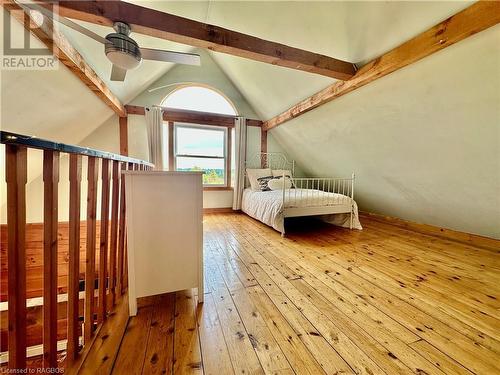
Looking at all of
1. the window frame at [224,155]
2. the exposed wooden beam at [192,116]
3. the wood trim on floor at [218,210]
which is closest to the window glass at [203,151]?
the window frame at [224,155]

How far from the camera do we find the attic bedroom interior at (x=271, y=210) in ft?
3.22

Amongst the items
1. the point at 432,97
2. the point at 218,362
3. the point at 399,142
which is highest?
the point at 432,97

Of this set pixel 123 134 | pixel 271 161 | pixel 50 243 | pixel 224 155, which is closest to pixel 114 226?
pixel 50 243

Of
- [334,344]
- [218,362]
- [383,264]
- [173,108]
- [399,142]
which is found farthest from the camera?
[173,108]

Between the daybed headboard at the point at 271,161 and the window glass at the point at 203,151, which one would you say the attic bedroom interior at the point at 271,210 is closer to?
the window glass at the point at 203,151

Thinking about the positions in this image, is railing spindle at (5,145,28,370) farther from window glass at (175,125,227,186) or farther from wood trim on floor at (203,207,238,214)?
wood trim on floor at (203,207,238,214)

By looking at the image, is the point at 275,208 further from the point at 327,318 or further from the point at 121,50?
the point at 121,50

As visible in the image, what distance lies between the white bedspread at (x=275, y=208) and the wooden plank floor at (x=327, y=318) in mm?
757

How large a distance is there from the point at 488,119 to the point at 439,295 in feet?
4.85

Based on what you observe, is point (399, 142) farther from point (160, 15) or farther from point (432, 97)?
point (160, 15)

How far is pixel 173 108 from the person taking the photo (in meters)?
4.25

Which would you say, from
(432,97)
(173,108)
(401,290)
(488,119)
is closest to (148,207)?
(401,290)

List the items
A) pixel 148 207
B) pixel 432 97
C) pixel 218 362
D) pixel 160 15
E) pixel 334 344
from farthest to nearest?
pixel 432 97, pixel 160 15, pixel 148 207, pixel 334 344, pixel 218 362

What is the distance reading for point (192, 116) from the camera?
14.4 ft
